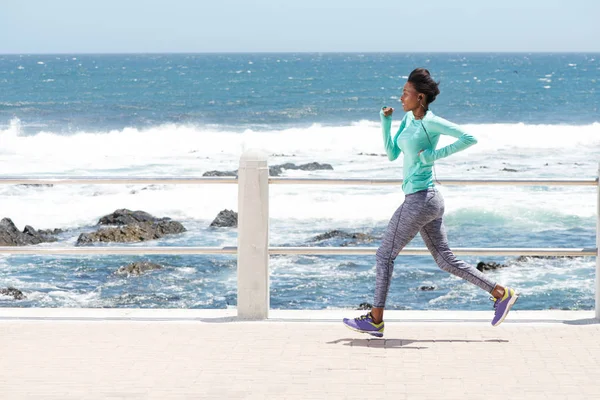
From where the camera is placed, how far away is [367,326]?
6.02 metres

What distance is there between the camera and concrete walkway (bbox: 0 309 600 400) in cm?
496

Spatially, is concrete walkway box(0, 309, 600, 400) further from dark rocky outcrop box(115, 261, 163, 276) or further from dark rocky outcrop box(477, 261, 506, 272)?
dark rocky outcrop box(477, 261, 506, 272)

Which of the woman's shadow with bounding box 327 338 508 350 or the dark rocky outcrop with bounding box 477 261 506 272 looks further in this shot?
the dark rocky outcrop with bounding box 477 261 506 272

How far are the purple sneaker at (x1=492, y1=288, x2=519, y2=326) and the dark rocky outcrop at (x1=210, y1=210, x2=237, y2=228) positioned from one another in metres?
13.2

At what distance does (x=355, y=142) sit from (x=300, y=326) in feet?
113

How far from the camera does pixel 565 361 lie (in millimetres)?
5500

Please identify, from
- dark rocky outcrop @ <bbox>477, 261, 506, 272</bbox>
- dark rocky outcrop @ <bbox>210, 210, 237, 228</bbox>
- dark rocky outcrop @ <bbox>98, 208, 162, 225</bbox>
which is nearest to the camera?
dark rocky outcrop @ <bbox>477, 261, 506, 272</bbox>

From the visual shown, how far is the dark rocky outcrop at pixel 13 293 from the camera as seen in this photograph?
1320cm

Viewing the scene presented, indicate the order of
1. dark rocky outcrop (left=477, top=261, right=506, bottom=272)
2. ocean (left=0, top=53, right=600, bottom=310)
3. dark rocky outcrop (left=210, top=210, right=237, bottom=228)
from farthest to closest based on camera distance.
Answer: dark rocky outcrop (left=210, top=210, right=237, bottom=228) < dark rocky outcrop (left=477, top=261, right=506, bottom=272) < ocean (left=0, top=53, right=600, bottom=310)

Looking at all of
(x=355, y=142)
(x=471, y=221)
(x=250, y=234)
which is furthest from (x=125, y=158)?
(x=250, y=234)

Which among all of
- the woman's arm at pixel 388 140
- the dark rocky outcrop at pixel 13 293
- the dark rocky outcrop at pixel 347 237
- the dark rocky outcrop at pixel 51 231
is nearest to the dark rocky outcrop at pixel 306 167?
the dark rocky outcrop at pixel 347 237

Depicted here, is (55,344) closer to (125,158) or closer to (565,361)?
(565,361)

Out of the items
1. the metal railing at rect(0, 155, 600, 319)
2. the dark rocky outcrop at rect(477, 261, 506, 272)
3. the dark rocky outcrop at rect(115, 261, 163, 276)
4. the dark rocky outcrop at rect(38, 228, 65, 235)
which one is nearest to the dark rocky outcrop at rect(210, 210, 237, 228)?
the dark rocky outcrop at rect(38, 228, 65, 235)

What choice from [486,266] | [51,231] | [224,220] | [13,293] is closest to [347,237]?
[224,220]
